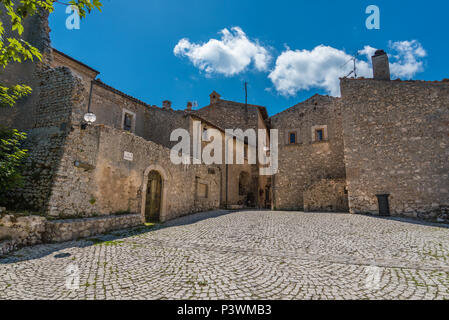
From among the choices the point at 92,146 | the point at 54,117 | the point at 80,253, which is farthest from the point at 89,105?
the point at 80,253

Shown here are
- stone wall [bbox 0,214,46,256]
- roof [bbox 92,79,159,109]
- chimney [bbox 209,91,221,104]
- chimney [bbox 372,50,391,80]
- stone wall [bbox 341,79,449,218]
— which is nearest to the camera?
stone wall [bbox 0,214,46,256]

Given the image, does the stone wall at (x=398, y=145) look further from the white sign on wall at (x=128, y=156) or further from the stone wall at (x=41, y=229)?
the stone wall at (x=41, y=229)

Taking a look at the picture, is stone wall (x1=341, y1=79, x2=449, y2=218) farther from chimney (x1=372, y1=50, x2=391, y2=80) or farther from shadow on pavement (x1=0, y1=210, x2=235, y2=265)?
shadow on pavement (x1=0, y1=210, x2=235, y2=265)

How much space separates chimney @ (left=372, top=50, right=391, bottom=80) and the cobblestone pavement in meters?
10.3

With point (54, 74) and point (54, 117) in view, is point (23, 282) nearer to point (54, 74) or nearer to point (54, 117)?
point (54, 117)

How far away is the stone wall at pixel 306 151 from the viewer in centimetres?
1766

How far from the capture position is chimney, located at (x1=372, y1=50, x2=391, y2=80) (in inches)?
561

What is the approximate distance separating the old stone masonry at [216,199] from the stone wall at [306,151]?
0.09m

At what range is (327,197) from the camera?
15.9 m

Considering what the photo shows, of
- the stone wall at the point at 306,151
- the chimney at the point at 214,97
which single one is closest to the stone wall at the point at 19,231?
the stone wall at the point at 306,151

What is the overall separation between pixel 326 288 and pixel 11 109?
12.2 m

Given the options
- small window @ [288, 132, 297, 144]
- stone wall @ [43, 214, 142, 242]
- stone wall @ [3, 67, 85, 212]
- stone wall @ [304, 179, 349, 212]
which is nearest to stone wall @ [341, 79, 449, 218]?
stone wall @ [304, 179, 349, 212]

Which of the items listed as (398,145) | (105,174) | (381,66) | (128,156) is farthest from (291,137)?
(105,174)

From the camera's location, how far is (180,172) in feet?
44.0
